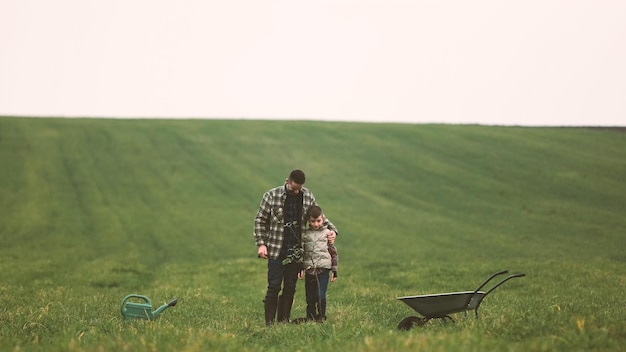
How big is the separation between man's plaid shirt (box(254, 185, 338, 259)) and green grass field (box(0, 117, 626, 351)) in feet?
4.26

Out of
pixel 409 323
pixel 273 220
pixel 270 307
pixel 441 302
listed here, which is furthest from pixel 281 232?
pixel 441 302

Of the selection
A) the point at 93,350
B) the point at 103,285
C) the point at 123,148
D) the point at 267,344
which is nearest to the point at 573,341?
the point at 267,344

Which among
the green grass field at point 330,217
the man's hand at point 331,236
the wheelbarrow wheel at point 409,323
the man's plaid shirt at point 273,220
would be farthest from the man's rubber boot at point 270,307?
the wheelbarrow wheel at point 409,323

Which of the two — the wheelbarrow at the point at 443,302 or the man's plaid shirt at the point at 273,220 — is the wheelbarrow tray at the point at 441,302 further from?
the man's plaid shirt at the point at 273,220

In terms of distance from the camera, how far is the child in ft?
32.9

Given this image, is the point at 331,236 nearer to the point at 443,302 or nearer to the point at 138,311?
the point at 443,302

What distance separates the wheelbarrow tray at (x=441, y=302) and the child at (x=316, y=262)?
1860 millimetres

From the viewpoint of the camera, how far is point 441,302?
8.44 m

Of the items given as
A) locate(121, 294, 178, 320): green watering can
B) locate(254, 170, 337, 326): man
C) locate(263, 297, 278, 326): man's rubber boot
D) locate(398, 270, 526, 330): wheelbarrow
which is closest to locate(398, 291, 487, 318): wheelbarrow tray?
locate(398, 270, 526, 330): wheelbarrow

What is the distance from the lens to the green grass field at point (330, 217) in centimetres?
817

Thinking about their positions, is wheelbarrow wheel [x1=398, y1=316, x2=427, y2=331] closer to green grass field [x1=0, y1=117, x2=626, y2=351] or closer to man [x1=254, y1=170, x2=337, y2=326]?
green grass field [x1=0, y1=117, x2=626, y2=351]

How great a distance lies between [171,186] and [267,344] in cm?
3547

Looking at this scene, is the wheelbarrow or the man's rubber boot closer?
the wheelbarrow

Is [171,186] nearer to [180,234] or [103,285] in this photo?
[180,234]
